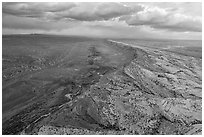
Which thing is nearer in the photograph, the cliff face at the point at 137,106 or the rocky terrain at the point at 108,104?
the rocky terrain at the point at 108,104

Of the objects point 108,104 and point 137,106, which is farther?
point 137,106

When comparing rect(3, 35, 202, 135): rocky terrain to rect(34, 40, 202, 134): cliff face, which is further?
rect(34, 40, 202, 134): cliff face

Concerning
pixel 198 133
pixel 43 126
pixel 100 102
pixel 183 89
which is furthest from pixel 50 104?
pixel 183 89

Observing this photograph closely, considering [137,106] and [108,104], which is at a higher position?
[108,104]

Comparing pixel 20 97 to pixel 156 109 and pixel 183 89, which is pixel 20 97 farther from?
pixel 183 89

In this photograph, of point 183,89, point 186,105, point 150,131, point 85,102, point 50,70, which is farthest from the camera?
point 50,70
